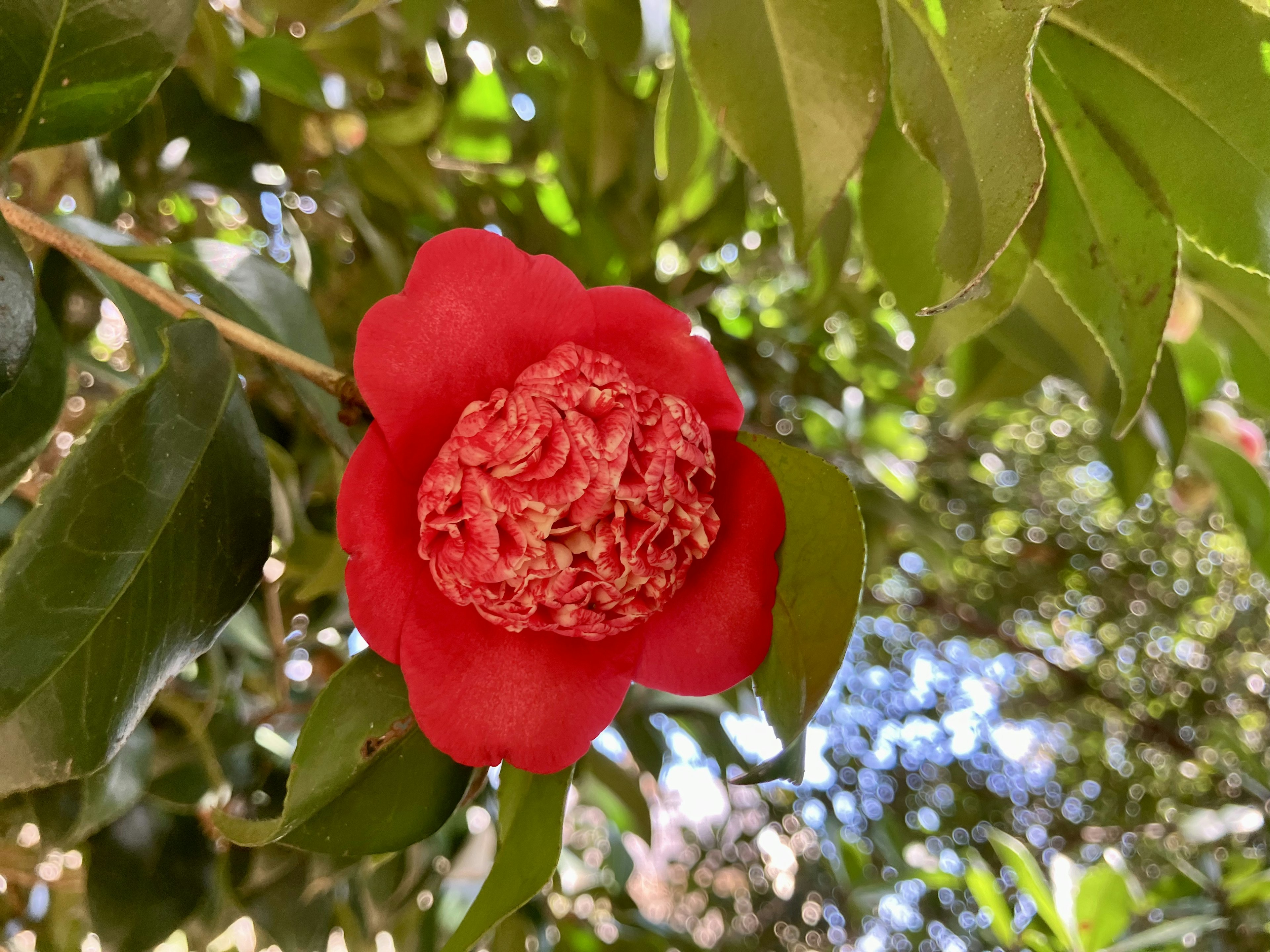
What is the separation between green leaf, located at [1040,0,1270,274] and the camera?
346 mm

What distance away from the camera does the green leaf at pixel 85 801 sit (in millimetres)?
452

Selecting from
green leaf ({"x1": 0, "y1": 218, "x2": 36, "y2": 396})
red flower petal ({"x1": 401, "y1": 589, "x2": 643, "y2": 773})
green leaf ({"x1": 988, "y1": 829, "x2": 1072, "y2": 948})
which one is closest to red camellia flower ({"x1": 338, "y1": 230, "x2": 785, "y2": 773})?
red flower petal ({"x1": 401, "y1": 589, "x2": 643, "y2": 773})

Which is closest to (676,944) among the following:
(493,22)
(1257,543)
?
(1257,543)

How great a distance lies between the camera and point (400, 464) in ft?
1.16

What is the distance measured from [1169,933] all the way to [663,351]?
3.56 ft

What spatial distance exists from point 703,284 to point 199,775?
2.56 ft

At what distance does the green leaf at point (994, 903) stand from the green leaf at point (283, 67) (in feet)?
4.04

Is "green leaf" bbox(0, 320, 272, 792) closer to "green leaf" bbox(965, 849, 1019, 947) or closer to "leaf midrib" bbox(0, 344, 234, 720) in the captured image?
"leaf midrib" bbox(0, 344, 234, 720)

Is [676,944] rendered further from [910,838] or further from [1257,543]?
[1257,543]

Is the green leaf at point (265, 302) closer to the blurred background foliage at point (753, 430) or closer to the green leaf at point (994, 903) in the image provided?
the blurred background foliage at point (753, 430)

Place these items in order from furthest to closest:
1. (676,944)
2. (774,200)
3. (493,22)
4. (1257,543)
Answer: (676,944) → (1257,543) → (493,22) → (774,200)

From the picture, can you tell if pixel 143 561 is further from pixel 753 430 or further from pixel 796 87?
pixel 753 430

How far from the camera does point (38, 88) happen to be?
0.35 m

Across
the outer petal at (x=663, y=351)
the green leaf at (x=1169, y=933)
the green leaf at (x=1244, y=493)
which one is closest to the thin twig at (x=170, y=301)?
the outer petal at (x=663, y=351)
